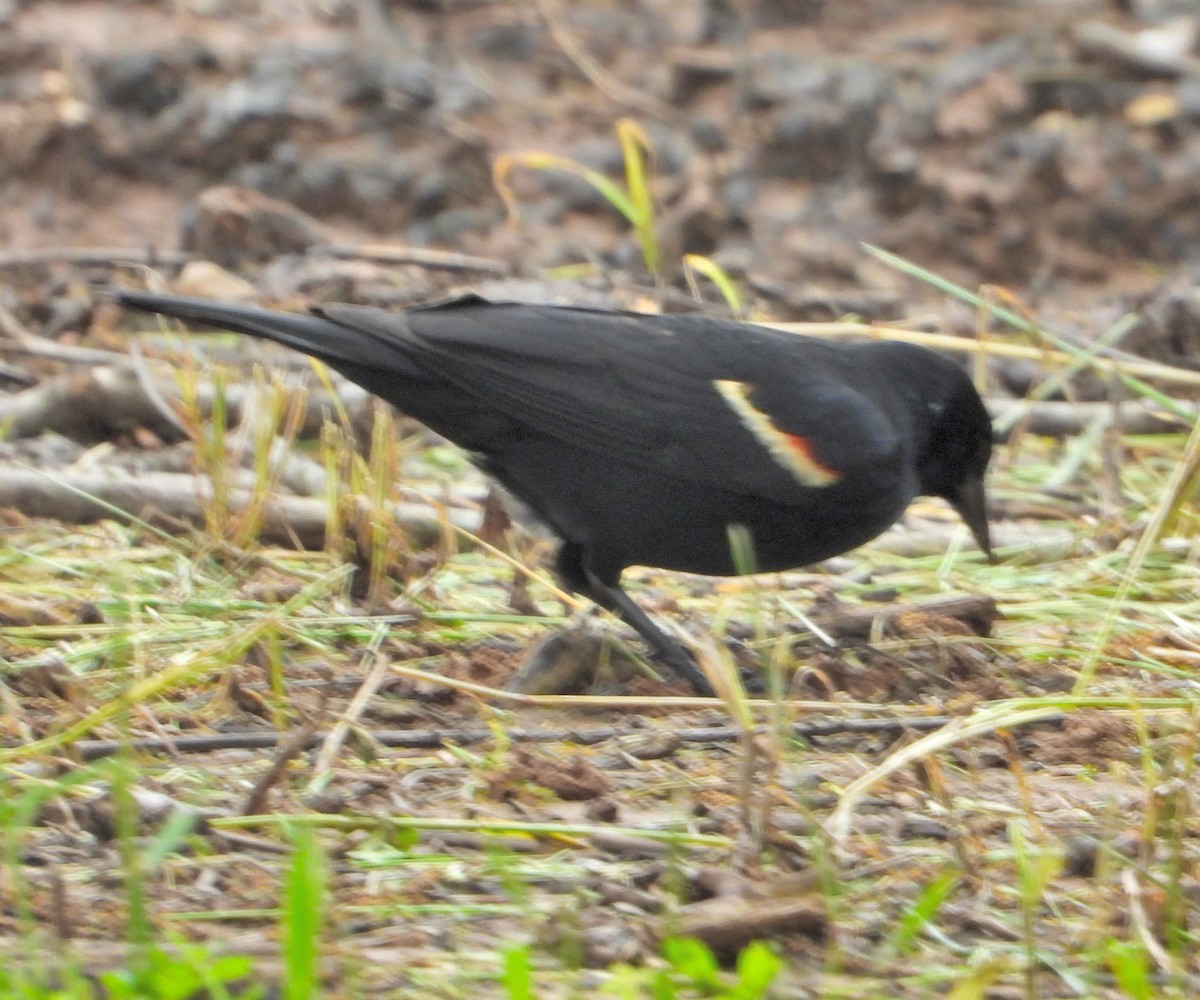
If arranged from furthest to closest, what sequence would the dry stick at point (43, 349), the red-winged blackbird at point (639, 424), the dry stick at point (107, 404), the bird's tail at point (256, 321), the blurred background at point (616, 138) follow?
the blurred background at point (616, 138) → the dry stick at point (43, 349) → the dry stick at point (107, 404) → the red-winged blackbird at point (639, 424) → the bird's tail at point (256, 321)

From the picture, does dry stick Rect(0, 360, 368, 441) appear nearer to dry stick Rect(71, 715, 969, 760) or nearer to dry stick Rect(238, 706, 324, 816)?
dry stick Rect(71, 715, 969, 760)

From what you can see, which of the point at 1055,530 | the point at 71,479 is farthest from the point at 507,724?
the point at 1055,530

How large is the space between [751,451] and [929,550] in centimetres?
119

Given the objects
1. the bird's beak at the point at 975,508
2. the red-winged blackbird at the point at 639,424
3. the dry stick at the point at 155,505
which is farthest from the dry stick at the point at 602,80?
the red-winged blackbird at the point at 639,424

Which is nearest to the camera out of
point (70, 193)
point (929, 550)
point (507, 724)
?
point (507, 724)

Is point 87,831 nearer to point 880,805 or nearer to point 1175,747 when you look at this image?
point 880,805

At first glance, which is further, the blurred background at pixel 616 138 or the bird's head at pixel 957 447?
the blurred background at pixel 616 138

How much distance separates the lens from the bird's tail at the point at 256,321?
3.56 metres

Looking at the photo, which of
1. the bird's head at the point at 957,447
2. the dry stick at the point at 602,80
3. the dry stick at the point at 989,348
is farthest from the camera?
the dry stick at the point at 602,80

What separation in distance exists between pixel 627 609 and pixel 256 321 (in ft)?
3.24

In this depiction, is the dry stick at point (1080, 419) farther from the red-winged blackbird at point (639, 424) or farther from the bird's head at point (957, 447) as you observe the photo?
the red-winged blackbird at point (639, 424)

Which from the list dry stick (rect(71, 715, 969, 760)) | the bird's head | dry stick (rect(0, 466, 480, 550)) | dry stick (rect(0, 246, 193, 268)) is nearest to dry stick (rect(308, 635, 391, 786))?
dry stick (rect(71, 715, 969, 760))

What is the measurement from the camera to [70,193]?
7281 mm

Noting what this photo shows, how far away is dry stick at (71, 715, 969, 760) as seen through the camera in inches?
116
